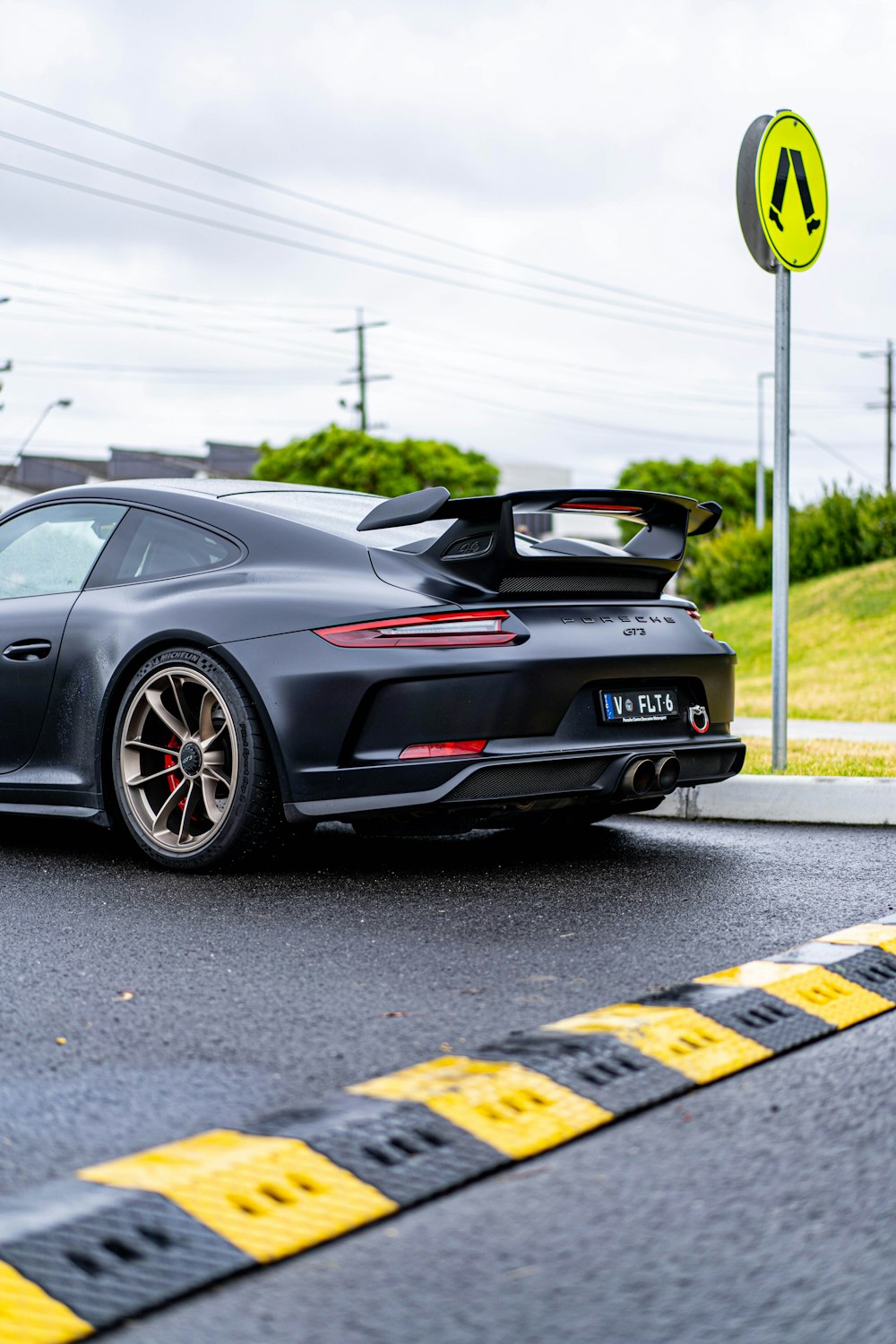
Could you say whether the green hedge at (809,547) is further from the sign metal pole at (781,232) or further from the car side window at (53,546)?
the car side window at (53,546)

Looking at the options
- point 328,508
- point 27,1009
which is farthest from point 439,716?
point 27,1009

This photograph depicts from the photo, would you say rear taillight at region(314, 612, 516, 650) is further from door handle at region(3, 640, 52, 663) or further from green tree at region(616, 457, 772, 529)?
green tree at region(616, 457, 772, 529)

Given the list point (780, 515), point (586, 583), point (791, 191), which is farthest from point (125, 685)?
point (791, 191)

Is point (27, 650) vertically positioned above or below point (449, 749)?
above

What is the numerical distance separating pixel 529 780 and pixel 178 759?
1157 mm

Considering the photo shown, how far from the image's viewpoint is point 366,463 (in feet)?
194

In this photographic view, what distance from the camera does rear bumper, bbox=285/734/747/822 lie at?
15.0 ft

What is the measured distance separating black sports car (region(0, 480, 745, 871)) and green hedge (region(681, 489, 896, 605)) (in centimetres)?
1749

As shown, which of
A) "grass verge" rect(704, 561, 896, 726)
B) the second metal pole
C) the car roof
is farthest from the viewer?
"grass verge" rect(704, 561, 896, 726)

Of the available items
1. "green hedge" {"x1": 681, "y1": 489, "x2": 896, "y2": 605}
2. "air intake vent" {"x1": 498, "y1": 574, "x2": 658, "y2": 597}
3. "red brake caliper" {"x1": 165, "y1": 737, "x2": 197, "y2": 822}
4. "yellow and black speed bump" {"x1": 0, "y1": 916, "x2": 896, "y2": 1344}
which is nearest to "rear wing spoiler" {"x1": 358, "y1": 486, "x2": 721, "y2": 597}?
"air intake vent" {"x1": 498, "y1": 574, "x2": 658, "y2": 597}

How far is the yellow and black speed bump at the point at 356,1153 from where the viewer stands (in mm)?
2053

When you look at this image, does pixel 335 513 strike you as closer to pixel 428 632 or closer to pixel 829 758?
pixel 428 632

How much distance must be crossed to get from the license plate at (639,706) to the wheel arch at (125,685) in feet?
3.40

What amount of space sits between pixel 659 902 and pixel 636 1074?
1719 millimetres
